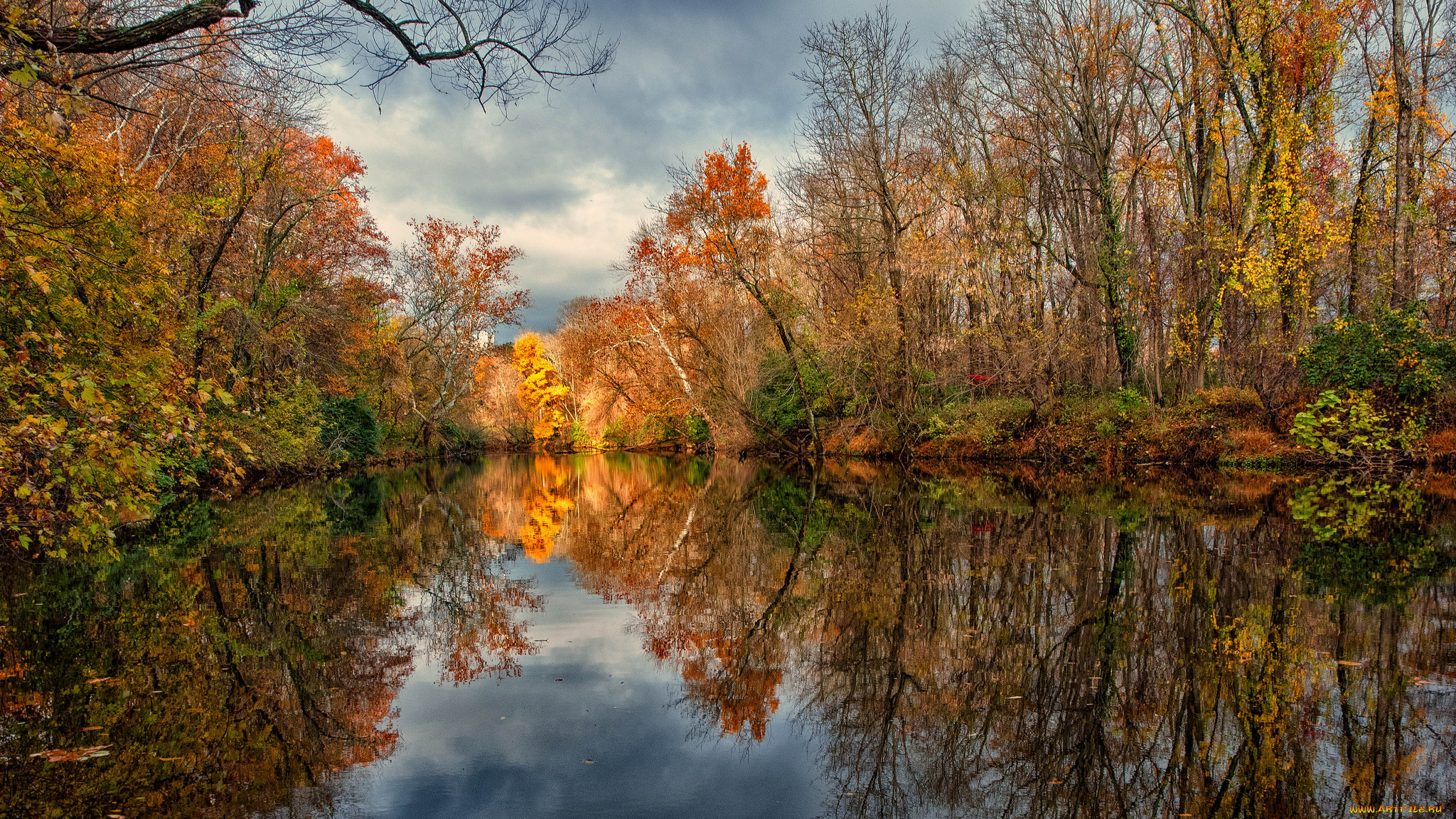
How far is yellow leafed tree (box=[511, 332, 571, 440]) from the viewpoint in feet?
163

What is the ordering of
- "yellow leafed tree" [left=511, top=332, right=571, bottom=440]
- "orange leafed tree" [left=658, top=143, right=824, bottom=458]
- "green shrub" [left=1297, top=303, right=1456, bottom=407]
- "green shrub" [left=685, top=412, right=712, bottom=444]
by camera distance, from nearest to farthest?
"green shrub" [left=1297, top=303, right=1456, bottom=407] → "orange leafed tree" [left=658, top=143, right=824, bottom=458] → "green shrub" [left=685, top=412, right=712, bottom=444] → "yellow leafed tree" [left=511, top=332, right=571, bottom=440]

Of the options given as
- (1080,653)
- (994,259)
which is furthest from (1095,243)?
(1080,653)

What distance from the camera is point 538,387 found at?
5003cm

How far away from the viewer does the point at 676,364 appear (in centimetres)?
3119

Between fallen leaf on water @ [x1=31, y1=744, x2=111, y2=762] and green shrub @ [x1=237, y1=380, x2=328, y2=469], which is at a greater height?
green shrub @ [x1=237, y1=380, x2=328, y2=469]

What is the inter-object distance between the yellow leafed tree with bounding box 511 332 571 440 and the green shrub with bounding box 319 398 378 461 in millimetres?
19919

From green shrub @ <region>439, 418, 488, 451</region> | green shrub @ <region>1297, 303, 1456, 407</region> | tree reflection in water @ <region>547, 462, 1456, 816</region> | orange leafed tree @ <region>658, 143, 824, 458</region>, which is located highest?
orange leafed tree @ <region>658, 143, 824, 458</region>

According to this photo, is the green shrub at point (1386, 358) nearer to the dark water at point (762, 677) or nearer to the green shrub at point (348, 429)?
the dark water at point (762, 677)

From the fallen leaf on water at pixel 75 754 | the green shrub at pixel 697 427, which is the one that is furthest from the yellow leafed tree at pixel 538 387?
the fallen leaf on water at pixel 75 754

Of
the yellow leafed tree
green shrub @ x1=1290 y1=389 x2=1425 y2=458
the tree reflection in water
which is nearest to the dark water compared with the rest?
the tree reflection in water

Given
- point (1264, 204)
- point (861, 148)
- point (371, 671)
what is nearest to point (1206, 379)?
point (1264, 204)

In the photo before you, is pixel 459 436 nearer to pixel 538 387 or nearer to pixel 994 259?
pixel 538 387

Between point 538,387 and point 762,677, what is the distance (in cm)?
4733

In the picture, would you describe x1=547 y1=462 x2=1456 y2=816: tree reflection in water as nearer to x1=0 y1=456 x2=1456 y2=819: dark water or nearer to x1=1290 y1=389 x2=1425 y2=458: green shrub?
x1=0 y1=456 x2=1456 y2=819: dark water
